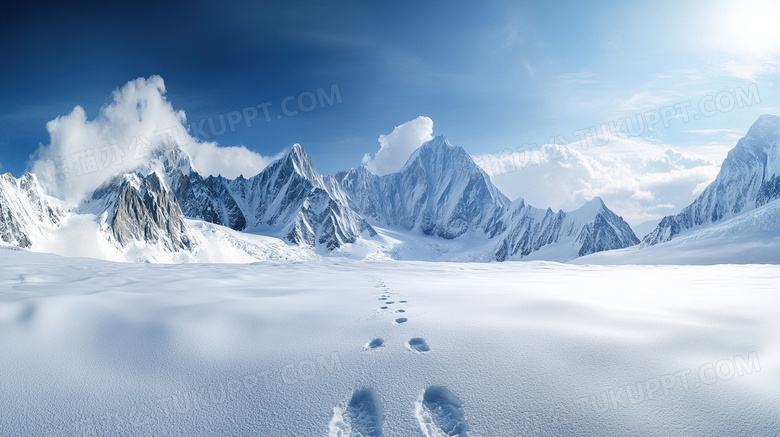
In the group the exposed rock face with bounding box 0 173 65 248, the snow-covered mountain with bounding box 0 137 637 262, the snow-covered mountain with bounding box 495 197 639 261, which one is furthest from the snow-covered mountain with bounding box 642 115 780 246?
the exposed rock face with bounding box 0 173 65 248

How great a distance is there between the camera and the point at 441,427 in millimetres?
2277

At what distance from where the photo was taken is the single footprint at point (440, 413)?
89.1 inches

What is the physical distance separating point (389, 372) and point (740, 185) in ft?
608

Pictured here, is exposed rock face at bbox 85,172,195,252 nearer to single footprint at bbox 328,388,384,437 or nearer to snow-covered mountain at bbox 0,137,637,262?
snow-covered mountain at bbox 0,137,637,262

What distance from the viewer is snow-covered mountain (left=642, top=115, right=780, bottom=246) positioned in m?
112

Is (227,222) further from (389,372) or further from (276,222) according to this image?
(389,372)

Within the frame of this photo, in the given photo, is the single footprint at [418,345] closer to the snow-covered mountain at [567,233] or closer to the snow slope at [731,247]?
the snow slope at [731,247]

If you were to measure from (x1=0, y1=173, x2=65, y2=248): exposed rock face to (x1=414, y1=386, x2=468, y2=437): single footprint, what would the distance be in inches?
5129

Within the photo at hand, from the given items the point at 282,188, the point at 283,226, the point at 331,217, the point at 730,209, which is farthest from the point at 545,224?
the point at 282,188

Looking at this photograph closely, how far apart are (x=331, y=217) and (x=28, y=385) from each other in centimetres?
16505

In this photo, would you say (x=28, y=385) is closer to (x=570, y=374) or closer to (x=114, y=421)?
(x=114, y=421)

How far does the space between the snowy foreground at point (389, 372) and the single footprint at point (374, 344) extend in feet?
0.08

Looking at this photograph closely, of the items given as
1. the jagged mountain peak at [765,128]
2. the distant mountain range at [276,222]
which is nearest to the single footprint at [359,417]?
the distant mountain range at [276,222]

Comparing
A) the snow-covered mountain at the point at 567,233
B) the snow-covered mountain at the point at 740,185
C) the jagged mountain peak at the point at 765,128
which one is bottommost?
the snow-covered mountain at the point at 567,233
